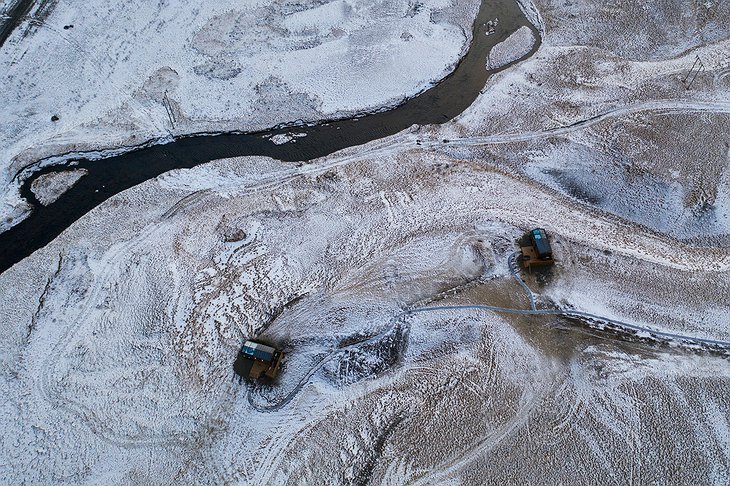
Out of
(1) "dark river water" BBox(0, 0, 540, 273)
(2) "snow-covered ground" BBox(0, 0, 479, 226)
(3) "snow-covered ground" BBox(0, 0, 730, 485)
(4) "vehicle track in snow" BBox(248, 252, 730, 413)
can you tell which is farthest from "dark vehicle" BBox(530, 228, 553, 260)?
(2) "snow-covered ground" BBox(0, 0, 479, 226)

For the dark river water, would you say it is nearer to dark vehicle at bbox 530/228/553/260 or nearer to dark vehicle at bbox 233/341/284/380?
dark vehicle at bbox 530/228/553/260

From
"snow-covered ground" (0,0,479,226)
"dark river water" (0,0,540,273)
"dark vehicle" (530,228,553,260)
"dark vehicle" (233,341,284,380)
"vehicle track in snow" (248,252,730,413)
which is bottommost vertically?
"vehicle track in snow" (248,252,730,413)

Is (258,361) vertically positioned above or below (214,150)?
below

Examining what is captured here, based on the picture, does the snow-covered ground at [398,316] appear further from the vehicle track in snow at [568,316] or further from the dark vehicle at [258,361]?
the dark vehicle at [258,361]

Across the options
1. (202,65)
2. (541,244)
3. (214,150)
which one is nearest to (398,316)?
(541,244)

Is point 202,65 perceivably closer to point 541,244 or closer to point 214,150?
point 214,150

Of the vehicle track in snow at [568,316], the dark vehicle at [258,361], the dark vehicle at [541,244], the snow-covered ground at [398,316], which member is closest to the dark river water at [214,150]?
the snow-covered ground at [398,316]

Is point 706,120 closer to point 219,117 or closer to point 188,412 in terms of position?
point 219,117
